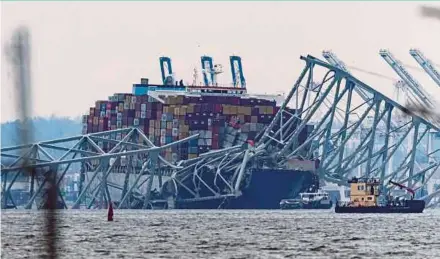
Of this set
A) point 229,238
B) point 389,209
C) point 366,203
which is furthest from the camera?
point 389,209

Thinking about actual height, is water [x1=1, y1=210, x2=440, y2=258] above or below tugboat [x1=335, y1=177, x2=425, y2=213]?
below

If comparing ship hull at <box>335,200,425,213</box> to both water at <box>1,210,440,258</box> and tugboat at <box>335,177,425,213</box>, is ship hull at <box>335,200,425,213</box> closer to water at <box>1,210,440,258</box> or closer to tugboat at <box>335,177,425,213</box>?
tugboat at <box>335,177,425,213</box>

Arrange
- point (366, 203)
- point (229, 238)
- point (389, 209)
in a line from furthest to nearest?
point (389, 209) → point (366, 203) → point (229, 238)

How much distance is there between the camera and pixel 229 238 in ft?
333

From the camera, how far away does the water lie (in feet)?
277

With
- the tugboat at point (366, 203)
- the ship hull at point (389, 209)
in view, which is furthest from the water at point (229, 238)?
the tugboat at point (366, 203)

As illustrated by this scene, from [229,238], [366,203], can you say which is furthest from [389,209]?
[229,238]

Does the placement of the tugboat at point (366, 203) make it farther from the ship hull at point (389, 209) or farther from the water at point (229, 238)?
the water at point (229, 238)

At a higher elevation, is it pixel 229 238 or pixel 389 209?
pixel 389 209

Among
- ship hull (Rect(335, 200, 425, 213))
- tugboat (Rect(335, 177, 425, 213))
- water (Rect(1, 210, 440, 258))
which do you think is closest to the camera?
water (Rect(1, 210, 440, 258))

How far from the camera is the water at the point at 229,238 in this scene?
84375mm

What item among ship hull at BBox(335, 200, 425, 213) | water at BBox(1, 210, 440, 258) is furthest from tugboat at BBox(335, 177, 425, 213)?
water at BBox(1, 210, 440, 258)

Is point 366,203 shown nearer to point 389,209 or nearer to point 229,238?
point 389,209

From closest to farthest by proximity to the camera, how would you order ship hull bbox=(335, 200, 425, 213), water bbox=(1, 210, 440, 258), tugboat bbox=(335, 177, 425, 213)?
water bbox=(1, 210, 440, 258) < ship hull bbox=(335, 200, 425, 213) < tugboat bbox=(335, 177, 425, 213)
